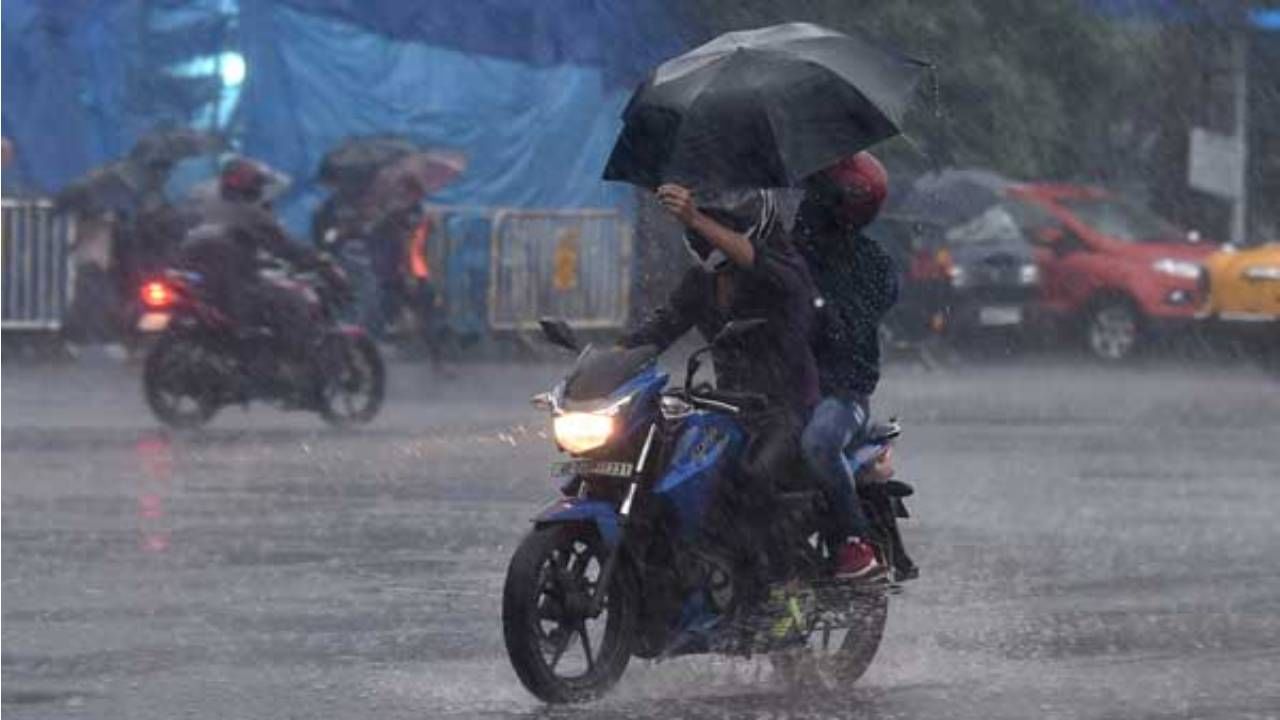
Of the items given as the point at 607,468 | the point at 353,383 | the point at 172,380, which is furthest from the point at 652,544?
the point at 353,383

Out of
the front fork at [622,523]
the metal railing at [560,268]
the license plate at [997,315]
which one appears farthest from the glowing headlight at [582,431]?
the license plate at [997,315]

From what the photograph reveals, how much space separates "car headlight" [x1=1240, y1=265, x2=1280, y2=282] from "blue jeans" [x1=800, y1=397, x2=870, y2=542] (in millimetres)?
18188

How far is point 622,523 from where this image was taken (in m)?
8.86

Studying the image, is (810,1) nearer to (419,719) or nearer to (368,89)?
(368,89)

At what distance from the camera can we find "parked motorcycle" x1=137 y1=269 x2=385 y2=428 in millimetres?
19469

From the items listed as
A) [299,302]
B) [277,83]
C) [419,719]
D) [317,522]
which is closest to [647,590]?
[419,719]

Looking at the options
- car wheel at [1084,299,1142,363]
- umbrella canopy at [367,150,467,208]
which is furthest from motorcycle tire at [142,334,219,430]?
car wheel at [1084,299,1142,363]

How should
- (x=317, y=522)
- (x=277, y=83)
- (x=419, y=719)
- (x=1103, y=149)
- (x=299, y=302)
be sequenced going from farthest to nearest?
(x=1103, y=149) → (x=277, y=83) → (x=299, y=302) → (x=317, y=522) → (x=419, y=719)

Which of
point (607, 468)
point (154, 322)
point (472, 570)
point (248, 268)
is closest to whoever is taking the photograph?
point (607, 468)

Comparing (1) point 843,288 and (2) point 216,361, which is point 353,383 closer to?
(2) point 216,361

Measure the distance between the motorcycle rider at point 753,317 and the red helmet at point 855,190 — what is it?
18 centimetres

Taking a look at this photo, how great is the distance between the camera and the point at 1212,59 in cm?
3344

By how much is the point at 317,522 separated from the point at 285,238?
18.5 feet

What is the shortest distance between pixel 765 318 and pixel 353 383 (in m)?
11.1
